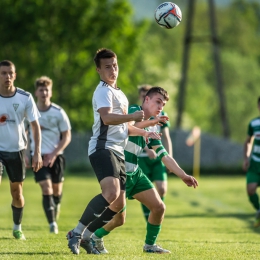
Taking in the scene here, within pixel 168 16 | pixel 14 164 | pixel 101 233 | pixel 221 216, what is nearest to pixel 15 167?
pixel 14 164

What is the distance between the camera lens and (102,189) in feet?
26.9

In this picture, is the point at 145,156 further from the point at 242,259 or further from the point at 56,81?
the point at 56,81

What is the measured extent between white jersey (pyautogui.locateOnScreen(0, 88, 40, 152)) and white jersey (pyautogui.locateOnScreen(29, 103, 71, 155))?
231 centimetres

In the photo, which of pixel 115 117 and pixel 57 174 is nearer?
pixel 115 117

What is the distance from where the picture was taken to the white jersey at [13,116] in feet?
32.7

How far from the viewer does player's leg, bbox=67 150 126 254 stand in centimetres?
816

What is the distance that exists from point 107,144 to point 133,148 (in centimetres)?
68

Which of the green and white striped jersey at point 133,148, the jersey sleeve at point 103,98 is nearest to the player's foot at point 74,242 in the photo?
the green and white striped jersey at point 133,148

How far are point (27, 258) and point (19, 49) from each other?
1582 inches

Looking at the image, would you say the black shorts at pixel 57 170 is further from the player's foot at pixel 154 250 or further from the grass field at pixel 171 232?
the player's foot at pixel 154 250

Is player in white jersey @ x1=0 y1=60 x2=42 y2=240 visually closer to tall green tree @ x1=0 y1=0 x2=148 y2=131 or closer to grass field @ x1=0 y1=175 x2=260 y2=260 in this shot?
grass field @ x1=0 y1=175 x2=260 y2=260

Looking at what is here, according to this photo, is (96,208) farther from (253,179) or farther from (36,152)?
(253,179)

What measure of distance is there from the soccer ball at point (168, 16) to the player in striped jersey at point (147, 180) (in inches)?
73.0

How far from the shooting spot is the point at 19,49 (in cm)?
4728
